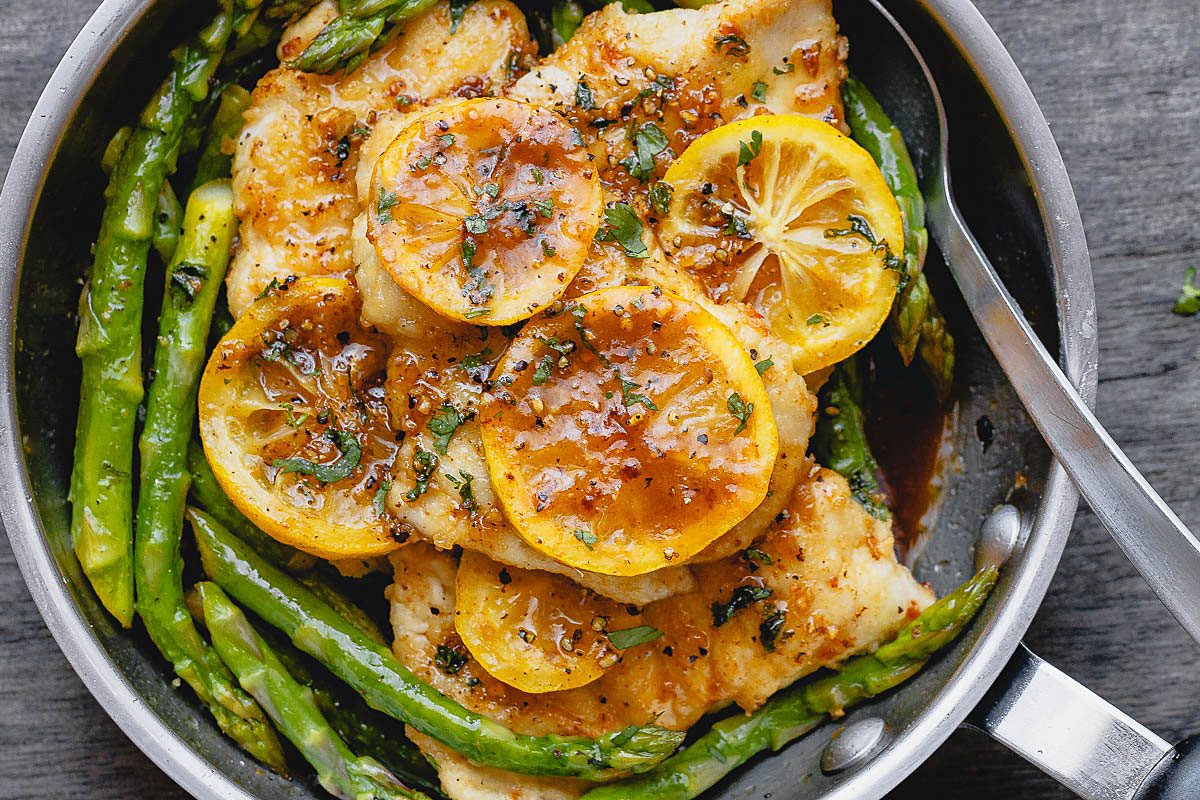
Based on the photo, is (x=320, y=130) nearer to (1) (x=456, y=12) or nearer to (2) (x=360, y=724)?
(1) (x=456, y=12)

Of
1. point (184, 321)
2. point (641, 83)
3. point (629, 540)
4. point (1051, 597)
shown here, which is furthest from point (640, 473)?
point (1051, 597)

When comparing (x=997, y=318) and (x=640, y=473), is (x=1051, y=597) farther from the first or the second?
(x=640, y=473)

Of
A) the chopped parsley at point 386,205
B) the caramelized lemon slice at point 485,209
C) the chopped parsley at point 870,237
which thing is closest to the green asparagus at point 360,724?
the caramelized lemon slice at point 485,209

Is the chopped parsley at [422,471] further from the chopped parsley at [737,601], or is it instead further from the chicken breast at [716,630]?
the chopped parsley at [737,601]

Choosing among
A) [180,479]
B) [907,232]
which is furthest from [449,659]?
[907,232]

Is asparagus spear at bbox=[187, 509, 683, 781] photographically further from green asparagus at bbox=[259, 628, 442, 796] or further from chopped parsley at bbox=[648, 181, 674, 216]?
chopped parsley at bbox=[648, 181, 674, 216]

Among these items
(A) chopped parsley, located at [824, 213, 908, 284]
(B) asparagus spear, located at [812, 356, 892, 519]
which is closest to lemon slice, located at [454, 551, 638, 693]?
(B) asparagus spear, located at [812, 356, 892, 519]
